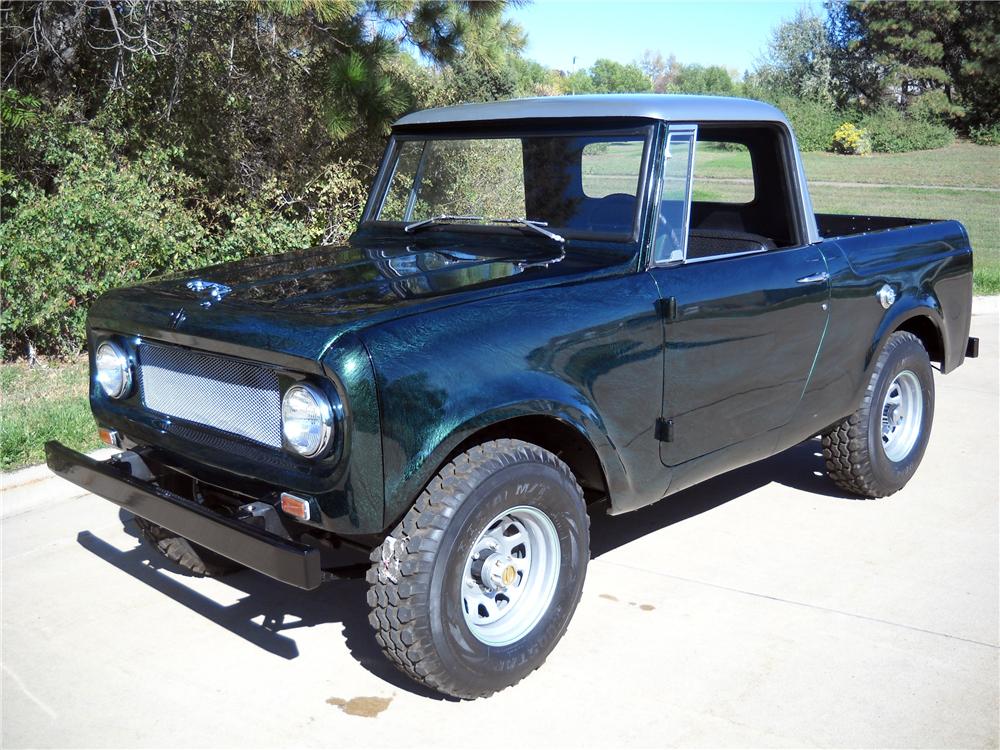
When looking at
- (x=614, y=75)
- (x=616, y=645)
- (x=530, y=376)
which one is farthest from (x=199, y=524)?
(x=614, y=75)

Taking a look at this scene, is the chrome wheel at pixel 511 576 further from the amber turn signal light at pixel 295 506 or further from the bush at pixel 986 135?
the bush at pixel 986 135

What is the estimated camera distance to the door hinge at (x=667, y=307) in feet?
12.2

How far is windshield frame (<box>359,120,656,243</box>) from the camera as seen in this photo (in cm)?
385

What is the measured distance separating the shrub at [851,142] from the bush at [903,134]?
0.54 metres

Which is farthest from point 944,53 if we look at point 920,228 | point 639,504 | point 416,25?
point 639,504

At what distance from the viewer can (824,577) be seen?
4262mm

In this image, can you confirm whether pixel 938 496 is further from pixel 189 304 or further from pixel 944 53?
pixel 944 53

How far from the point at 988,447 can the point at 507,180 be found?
136 inches

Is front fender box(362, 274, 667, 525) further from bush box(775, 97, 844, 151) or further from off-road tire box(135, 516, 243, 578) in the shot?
bush box(775, 97, 844, 151)

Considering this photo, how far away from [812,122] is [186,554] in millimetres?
32585

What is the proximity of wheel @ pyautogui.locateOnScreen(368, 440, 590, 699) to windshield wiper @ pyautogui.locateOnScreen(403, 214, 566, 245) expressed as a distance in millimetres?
1052

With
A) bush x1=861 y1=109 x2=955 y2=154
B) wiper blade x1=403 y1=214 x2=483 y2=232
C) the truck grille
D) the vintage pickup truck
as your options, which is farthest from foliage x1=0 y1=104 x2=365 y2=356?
bush x1=861 y1=109 x2=955 y2=154

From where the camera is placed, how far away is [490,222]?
4301 mm

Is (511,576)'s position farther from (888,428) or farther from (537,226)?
(888,428)
